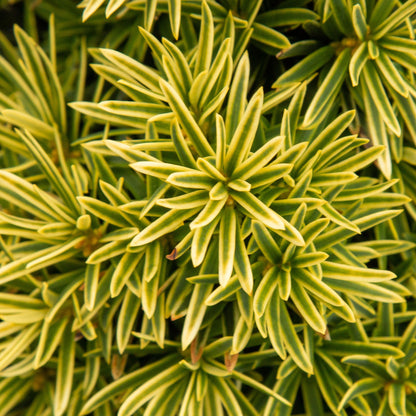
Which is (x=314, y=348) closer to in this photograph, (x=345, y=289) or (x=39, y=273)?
(x=345, y=289)

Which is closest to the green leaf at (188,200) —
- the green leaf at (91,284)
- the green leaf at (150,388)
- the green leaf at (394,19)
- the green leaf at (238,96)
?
the green leaf at (238,96)

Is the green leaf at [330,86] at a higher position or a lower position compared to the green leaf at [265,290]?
higher

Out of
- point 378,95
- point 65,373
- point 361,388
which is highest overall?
point 378,95

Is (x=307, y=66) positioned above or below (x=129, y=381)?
above

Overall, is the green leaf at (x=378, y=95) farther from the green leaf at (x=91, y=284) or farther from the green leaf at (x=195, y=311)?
the green leaf at (x=91, y=284)

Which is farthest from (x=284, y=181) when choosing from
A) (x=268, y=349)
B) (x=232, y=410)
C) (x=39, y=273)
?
(x=39, y=273)

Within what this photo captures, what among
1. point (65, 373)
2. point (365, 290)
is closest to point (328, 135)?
point (365, 290)

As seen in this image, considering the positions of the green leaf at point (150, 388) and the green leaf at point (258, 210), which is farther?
the green leaf at point (150, 388)

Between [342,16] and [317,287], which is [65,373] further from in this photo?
[342,16]

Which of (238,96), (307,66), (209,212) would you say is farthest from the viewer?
(307,66)
